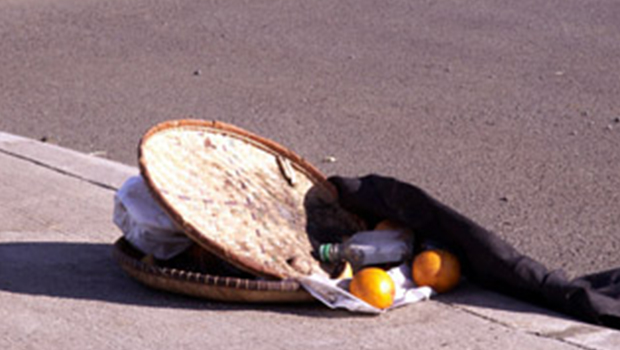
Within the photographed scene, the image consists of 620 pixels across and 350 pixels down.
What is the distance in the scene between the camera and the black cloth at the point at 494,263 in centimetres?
Answer: 423

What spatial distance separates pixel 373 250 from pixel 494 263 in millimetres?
493

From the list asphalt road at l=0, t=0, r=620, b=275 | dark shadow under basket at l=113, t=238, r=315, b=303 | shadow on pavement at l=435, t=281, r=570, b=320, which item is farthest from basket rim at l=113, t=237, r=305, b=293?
asphalt road at l=0, t=0, r=620, b=275

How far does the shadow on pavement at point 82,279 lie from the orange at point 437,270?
1.22 feet

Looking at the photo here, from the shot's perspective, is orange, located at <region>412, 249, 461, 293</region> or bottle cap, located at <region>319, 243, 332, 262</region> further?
bottle cap, located at <region>319, 243, 332, 262</region>

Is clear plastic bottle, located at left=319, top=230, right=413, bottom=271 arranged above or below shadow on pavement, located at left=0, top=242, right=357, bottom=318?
above

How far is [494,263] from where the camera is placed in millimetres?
4410

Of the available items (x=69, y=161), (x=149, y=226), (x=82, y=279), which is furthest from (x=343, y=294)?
(x=69, y=161)

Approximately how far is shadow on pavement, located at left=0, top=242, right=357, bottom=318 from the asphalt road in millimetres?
1453

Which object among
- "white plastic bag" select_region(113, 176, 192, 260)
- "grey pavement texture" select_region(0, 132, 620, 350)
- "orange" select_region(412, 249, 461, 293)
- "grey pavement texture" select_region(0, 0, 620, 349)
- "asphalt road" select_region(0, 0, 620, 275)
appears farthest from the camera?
"asphalt road" select_region(0, 0, 620, 275)

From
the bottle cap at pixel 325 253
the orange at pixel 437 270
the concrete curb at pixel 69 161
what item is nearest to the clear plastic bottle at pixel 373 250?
the bottle cap at pixel 325 253

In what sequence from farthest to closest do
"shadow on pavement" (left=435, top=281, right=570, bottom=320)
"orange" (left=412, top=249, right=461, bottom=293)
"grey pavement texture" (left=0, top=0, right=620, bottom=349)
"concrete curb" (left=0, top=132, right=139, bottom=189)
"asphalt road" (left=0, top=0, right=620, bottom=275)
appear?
"concrete curb" (left=0, top=132, right=139, bottom=189) → "asphalt road" (left=0, top=0, right=620, bottom=275) → "orange" (left=412, top=249, right=461, bottom=293) → "shadow on pavement" (left=435, top=281, right=570, bottom=320) → "grey pavement texture" (left=0, top=0, right=620, bottom=349)

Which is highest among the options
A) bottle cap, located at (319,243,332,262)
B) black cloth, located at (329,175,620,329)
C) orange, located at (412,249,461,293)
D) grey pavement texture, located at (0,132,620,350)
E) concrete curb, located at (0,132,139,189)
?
black cloth, located at (329,175,620,329)

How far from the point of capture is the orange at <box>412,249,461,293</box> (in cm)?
445

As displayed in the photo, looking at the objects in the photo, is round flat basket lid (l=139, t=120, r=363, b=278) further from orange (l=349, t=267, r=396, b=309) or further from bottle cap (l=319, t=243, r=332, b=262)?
orange (l=349, t=267, r=396, b=309)
